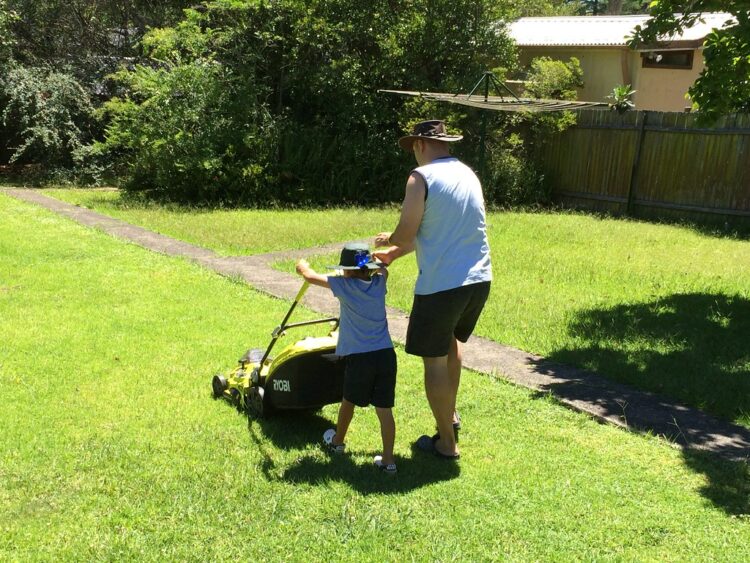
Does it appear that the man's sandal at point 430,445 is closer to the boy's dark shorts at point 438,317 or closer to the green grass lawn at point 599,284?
the boy's dark shorts at point 438,317

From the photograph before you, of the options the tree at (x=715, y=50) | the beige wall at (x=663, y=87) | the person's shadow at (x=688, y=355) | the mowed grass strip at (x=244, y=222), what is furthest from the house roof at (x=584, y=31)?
the person's shadow at (x=688, y=355)

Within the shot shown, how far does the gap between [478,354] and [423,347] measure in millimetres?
2320

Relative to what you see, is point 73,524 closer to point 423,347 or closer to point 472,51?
point 423,347

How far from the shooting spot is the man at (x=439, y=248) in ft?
13.0

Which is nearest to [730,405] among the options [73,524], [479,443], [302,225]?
[479,443]

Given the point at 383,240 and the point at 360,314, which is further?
the point at 383,240

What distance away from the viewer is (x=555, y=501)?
3.81 metres

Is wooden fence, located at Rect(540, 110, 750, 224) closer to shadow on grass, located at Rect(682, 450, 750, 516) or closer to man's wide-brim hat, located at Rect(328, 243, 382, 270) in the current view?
shadow on grass, located at Rect(682, 450, 750, 516)

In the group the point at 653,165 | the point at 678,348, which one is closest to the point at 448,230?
the point at 678,348

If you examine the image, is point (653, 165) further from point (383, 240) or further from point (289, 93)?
point (383, 240)

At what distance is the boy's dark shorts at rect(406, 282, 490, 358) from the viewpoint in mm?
4023

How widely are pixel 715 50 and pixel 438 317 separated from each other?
474 centimetres

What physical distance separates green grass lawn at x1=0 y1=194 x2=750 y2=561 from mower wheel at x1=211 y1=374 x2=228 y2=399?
110 mm

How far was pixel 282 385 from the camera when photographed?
446 centimetres
